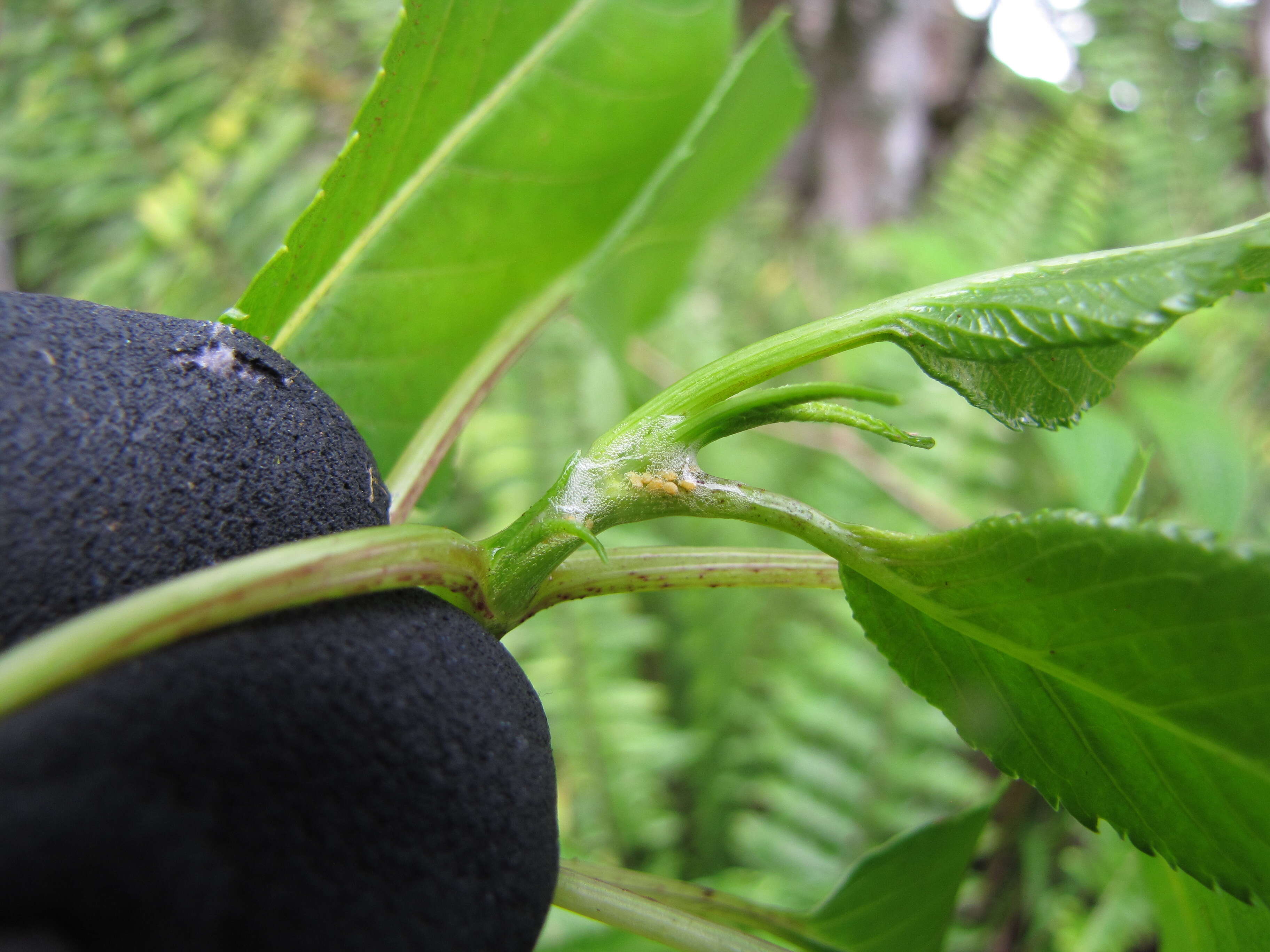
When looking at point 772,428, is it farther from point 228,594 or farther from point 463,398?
point 228,594

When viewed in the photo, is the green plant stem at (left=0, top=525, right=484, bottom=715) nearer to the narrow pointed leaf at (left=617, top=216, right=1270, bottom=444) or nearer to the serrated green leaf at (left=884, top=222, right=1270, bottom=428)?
the narrow pointed leaf at (left=617, top=216, right=1270, bottom=444)

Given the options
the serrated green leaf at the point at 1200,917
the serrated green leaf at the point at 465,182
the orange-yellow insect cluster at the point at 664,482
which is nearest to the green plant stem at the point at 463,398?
the serrated green leaf at the point at 465,182

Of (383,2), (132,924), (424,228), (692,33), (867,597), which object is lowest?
(132,924)

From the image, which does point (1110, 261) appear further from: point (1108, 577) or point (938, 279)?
point (938, 279)

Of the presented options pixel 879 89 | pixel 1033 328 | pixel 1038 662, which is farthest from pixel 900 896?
pixel 879 89

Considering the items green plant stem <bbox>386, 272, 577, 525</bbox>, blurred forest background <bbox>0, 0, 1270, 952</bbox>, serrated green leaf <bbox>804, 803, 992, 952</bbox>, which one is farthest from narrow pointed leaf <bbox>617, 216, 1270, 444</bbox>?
blurred forest background <bbox>0, 0, 1270, 952</bbox>

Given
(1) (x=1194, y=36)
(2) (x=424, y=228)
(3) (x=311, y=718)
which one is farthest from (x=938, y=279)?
(1) (x=1194, y=36)
